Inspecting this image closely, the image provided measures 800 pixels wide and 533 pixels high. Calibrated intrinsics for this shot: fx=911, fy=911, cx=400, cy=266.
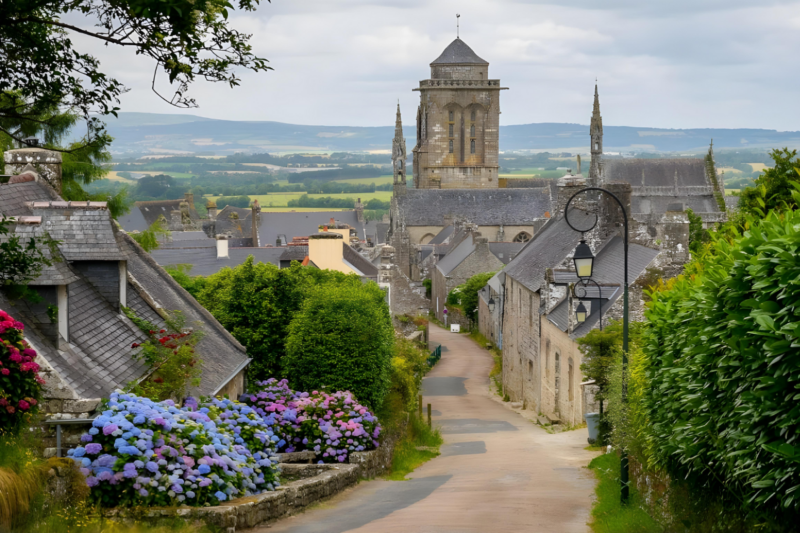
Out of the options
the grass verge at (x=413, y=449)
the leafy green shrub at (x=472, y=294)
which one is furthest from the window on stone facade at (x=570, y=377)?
the leafy green shrub at (x=472, y=294)

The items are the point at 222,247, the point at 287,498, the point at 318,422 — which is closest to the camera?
the point at 287,498

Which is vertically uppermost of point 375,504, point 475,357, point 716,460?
point 716,460

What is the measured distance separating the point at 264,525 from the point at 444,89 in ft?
312

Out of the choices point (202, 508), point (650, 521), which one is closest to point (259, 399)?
point (202, 508)

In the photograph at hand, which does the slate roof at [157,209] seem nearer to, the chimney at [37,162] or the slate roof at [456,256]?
the slate roof at [456,256]

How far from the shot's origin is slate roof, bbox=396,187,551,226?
93938 millimetres

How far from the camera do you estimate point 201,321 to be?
17.2 m

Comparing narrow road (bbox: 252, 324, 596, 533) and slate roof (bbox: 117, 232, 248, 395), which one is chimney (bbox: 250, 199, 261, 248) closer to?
narrow road (bbox: 252, 324, 596, 533)

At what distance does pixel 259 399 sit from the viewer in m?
18.6

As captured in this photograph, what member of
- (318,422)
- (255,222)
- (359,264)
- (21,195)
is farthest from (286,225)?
(21,195)

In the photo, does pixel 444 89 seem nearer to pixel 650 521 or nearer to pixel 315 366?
pixel 315 366

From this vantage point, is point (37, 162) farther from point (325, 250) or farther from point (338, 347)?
point (325, 250)

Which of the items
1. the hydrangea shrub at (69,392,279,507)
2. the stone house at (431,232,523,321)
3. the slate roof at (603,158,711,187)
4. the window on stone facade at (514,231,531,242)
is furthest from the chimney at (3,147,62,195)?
the window on stone facade at (514,231,531,242)

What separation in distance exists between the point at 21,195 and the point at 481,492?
919 cm
